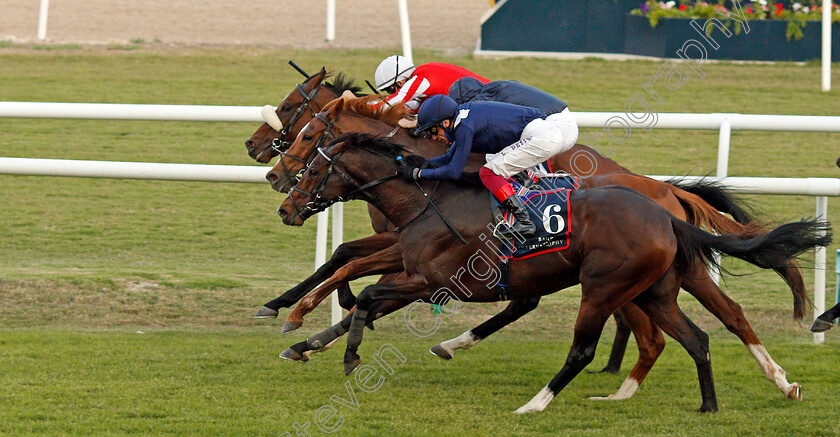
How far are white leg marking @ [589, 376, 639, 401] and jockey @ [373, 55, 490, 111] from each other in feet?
5.91

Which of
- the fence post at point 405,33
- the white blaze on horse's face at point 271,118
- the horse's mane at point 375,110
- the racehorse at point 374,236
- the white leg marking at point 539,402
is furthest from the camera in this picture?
the fence post at point 405,33

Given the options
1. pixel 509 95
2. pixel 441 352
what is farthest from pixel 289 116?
pixel 441 352

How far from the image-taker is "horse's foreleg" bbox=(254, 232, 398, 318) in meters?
5.50

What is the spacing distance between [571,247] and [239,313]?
269cm

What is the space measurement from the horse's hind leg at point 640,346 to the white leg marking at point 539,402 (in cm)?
39

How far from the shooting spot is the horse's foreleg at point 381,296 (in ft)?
15.3

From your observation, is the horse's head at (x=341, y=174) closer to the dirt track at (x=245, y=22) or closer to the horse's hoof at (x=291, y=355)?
the horse's hoof at (x=291, y=355)

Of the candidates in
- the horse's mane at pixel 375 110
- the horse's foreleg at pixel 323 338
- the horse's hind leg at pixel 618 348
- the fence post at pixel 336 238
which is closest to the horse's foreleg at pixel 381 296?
the horse's foreleg at pixel 323 338

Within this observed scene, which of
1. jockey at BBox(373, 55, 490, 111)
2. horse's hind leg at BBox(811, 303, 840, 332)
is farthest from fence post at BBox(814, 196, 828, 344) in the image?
jockey at BBox(373, 55, 490, 111)

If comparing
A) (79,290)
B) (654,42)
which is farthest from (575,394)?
(654,42)

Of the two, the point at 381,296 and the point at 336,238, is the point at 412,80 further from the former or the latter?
the point at 381,296

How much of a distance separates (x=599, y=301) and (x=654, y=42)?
30.9 ft

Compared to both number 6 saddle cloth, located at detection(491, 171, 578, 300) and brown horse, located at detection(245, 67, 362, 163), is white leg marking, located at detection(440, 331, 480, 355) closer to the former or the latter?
number 6 saddle cloth, located at detection(491, 171, 578, 300)

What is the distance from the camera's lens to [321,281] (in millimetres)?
5625
